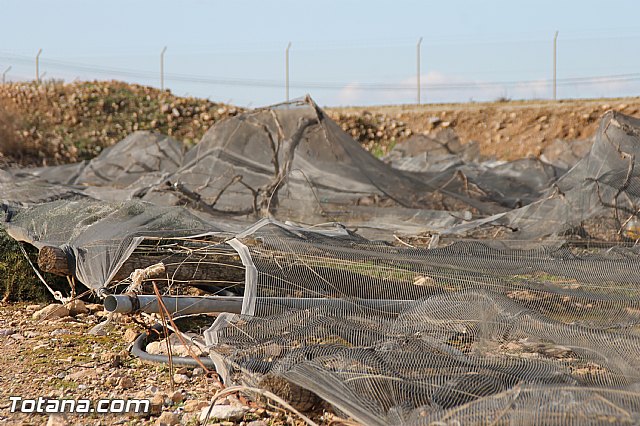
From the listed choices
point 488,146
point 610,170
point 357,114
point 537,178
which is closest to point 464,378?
Answer: point 610,170

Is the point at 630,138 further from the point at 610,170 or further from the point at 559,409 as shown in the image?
the point at 559,409

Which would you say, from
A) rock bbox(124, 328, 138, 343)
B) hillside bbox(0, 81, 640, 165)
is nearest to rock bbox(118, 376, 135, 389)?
rock bbox(124, 328, 138, 343)

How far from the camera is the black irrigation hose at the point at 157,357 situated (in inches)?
147

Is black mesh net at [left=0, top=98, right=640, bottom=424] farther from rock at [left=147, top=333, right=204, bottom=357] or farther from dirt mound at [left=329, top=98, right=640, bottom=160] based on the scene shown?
dirt mound at [left=329, top=98, right=640, bottom=160]

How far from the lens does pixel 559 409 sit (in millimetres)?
2320

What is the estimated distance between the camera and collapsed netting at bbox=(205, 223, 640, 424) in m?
2.46

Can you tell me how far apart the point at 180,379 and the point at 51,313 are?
180cm

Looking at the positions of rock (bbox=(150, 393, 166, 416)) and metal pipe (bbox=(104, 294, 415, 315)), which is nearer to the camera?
rock (bbox=(150, 393, 166, 416))

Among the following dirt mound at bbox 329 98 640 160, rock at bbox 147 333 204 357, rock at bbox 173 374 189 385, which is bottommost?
rock at bbox 173 374 189 385

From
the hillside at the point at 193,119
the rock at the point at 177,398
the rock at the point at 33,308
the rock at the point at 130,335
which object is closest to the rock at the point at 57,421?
the rock at the point at 177,398

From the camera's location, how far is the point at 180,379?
12.1 feet

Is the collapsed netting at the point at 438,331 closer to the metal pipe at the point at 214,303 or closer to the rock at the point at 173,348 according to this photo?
the metal pipe at the point at 214,303

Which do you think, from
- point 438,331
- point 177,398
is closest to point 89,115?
point 177,398

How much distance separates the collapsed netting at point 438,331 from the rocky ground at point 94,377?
0.20m
